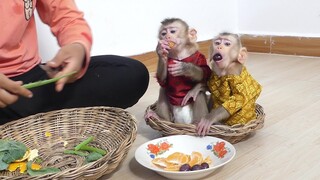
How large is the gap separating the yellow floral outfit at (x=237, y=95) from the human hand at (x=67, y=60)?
329mm

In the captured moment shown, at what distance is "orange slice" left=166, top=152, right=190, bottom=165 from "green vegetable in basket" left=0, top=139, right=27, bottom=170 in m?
0.31

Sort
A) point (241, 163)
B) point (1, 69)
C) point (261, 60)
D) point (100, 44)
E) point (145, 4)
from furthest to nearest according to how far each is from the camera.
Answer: point (261, 60) < point (145, 4) < point (100, 44) < point (1, 69) < point (241, 163)

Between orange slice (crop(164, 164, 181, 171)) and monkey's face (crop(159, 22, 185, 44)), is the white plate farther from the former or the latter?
monkey's face (crop(159, 22, 185, 44))

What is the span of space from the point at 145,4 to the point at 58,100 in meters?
0.88

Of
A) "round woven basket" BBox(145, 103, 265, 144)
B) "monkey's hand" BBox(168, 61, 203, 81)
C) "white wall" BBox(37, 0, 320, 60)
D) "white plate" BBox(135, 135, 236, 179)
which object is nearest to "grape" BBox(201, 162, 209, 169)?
"white plate" BBox(135, 135, 236, 179)

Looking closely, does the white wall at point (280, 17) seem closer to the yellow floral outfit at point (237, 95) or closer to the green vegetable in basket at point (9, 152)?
the yellow floral outfit at point (237, 95)

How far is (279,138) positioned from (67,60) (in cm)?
54

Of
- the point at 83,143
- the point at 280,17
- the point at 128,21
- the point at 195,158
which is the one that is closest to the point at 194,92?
the point at 195,158

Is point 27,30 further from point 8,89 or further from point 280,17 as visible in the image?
point 280,17

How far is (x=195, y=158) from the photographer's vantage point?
91 centimetres

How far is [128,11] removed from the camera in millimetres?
1754

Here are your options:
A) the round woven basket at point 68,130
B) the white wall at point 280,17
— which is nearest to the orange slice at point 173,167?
the round woven basket at point 68,130

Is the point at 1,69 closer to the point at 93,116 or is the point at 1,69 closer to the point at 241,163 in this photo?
the point at 93,116

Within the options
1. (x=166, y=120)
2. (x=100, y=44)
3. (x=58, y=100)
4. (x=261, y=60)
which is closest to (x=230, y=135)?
(x=166, y=120)
